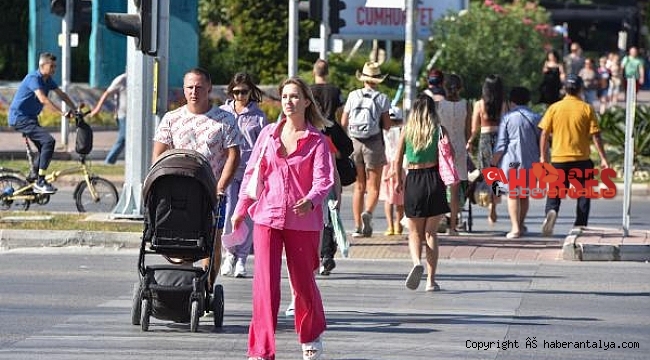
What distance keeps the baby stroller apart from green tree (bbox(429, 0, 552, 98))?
21980 millimetres

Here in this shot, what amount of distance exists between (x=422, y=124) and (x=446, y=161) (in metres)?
0.37

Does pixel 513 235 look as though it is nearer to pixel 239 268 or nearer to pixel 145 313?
pixel 239 268

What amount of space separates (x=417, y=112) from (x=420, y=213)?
2.78ft

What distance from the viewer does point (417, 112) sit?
1344 cm

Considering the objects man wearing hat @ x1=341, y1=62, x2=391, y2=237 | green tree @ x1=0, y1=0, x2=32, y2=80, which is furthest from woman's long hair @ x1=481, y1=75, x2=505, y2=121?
green tree @ x1=0, y1=0, x2=32, y2=80

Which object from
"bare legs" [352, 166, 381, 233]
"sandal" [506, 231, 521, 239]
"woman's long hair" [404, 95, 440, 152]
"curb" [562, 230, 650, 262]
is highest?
"woman's long hair" [404, 95, 440, 152]

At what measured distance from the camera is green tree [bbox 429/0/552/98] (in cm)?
3288

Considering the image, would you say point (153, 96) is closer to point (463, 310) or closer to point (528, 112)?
point (528, 112)

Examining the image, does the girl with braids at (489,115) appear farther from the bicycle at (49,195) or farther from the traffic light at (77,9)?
the traffic light at (77,9)

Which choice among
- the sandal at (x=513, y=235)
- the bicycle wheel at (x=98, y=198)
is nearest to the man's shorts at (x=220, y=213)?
the sandal at (x=513, y=235)

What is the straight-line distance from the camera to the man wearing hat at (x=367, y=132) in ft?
55.1

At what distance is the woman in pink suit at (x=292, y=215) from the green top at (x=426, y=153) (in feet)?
11.5

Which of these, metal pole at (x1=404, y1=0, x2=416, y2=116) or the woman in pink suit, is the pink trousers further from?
metal pole at (x1=404, y1=0, x2=416, y2=116)

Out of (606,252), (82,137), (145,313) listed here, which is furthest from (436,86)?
(145,313)
